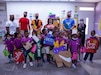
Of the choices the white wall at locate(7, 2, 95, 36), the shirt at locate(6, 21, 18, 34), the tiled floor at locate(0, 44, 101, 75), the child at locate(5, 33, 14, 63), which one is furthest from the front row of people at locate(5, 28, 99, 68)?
the white wall at locate(7, 2, 95, 36)

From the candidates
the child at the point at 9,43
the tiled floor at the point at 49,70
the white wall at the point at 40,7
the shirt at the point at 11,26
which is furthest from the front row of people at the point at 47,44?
the white wall at the point at 40,7

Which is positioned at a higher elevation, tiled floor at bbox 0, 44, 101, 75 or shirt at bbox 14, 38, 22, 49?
shirt at bbox 14, 38, 22, 49

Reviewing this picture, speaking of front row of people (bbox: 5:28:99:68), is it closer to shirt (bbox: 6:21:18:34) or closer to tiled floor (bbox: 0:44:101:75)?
tiled floor (bbox: 0:44:101:75)

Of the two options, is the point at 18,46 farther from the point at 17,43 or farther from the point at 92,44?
the point at 92,44

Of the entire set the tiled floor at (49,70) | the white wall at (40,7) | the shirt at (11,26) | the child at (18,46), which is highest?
the white wall at (40,7)

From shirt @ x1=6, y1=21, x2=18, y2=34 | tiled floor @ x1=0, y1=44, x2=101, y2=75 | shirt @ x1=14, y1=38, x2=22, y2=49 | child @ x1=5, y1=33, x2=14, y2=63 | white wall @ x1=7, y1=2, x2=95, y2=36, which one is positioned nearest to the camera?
tiled floor @ x1=0, y1=44, x2=101, y2=75

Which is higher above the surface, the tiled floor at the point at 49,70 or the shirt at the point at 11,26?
the shirt at the point at 11,26

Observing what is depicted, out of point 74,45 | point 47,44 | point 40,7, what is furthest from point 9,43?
point 40,7

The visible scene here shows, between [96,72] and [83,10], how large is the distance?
567 centimetres

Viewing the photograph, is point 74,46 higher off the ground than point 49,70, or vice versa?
point 74,46

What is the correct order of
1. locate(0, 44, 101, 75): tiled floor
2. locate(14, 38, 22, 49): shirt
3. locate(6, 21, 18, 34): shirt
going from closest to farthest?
locate(0, 44, 101, 75): tiled floor, locate(14, 38, 22, 49): shirt, locate(6, 21, 18, 34): shirt

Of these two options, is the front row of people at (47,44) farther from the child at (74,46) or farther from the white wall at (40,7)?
the white wall at (40,7)

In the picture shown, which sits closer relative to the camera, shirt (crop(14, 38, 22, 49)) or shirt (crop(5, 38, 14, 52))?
shirt (crop(14, 38, 22, 49))

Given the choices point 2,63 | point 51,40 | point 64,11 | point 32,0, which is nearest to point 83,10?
point 64,11
